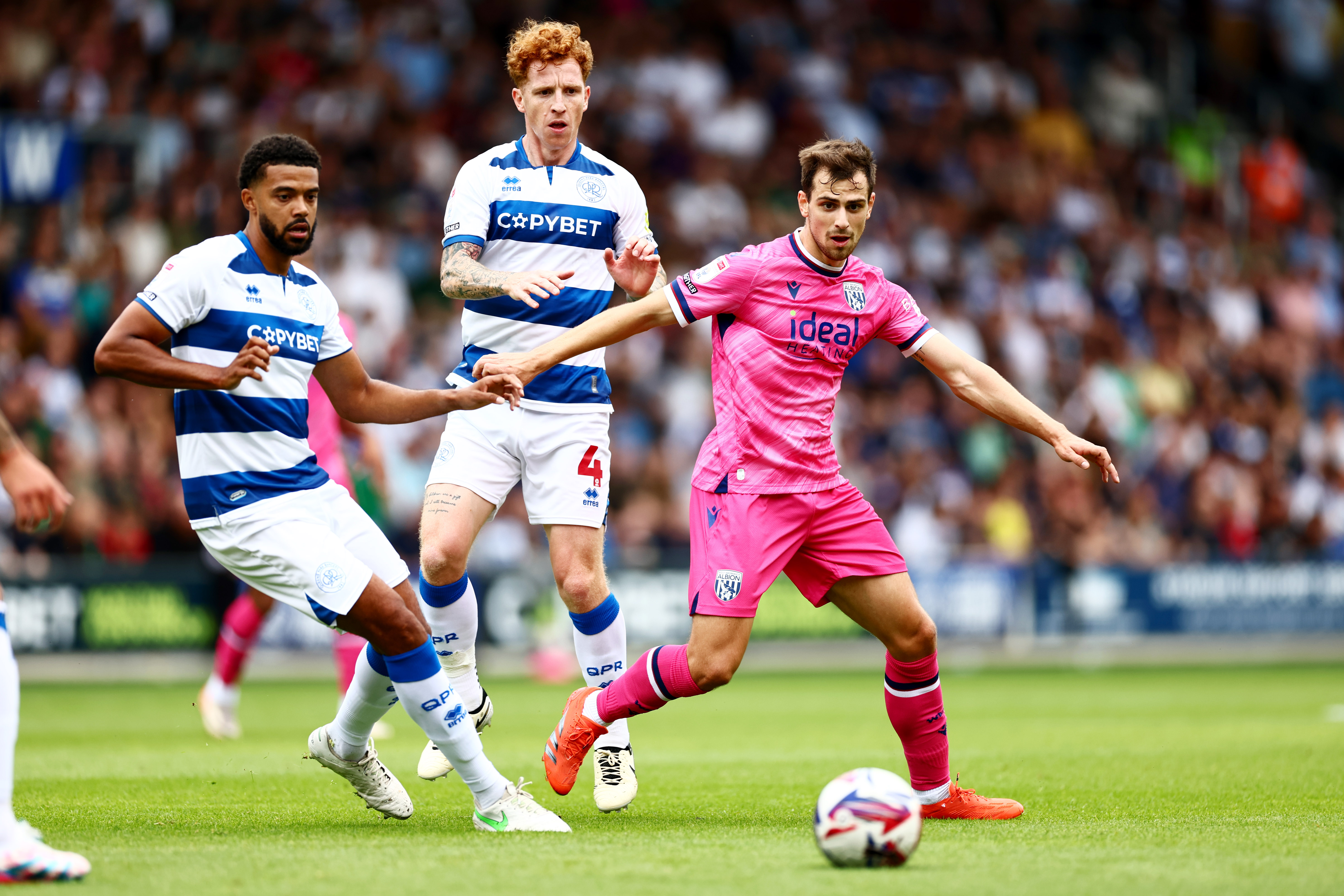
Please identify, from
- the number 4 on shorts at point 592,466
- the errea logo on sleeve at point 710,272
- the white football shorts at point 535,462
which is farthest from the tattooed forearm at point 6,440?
the number 4 on shorts at point 592,466

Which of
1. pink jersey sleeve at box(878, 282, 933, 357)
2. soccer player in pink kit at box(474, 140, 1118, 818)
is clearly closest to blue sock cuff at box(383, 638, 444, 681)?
soccer player in pink kit at box(474, 140, 1118, 818)

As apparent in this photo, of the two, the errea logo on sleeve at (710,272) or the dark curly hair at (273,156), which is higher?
the dark curly hair at (273,156)

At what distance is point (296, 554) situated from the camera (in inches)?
257

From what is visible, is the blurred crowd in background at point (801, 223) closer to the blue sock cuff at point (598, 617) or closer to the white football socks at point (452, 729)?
the blue sock cuff at point (598, 617)

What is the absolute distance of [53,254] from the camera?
60.3 feet

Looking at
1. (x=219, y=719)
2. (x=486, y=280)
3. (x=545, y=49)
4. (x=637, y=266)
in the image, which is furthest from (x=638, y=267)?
(x=219, y=719)

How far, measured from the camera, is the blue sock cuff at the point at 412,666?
259 inches

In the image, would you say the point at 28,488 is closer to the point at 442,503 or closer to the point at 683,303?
the point at 442,503

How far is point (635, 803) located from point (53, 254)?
43.1ft

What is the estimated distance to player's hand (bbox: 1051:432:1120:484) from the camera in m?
6.90

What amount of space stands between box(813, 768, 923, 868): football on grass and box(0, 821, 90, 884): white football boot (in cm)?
257

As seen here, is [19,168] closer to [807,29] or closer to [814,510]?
[807,29]

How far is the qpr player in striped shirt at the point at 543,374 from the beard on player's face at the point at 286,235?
98cm

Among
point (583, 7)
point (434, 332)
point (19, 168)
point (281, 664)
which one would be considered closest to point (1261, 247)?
point (583, 7)
